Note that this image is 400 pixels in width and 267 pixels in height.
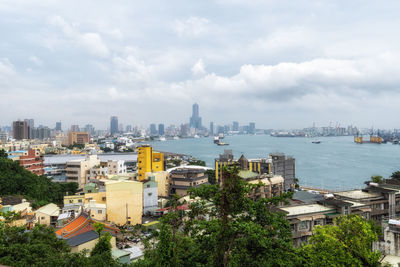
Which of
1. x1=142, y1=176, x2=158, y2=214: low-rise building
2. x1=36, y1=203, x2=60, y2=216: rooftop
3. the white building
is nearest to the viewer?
x1=36, y1=203, x2=60, y2=216: rooftop

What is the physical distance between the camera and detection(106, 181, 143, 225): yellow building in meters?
10.4

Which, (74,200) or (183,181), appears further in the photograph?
(183,181)

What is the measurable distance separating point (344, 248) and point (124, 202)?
27.1ft

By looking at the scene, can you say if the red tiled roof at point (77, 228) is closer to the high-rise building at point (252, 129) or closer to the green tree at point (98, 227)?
the green tree at point (98, 227)

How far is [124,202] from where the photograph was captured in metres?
10.6

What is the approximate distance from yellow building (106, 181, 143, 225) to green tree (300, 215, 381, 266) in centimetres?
784

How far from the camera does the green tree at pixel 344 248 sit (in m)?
Result: 3.69

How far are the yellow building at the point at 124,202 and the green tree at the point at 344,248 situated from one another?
784cm

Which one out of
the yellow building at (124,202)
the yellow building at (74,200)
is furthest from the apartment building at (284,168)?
the yellow building at (74,200)

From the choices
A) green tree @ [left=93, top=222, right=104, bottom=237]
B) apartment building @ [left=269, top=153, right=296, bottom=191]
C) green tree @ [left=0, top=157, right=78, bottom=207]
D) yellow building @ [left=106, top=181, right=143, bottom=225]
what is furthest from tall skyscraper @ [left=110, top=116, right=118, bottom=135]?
green tree @ [left=93, top=222, right=104, bottom=237]

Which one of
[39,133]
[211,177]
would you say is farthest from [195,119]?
[211,177]

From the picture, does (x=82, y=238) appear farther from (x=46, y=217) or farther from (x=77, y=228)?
(x=46, y=217)

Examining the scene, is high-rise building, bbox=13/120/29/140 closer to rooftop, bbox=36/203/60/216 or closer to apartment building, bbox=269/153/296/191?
apartment building, bbox=269/153/296/191

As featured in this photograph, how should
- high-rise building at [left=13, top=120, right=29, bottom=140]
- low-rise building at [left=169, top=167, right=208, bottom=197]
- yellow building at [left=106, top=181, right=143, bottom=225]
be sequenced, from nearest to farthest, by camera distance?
yellow building at [left=106, top=181, right=143, bottom=225]
low-rise building at [left=169, top=167, right=208, bottom=197]
high-rise building at [left=13, top=120, right=29, bottom=140]
